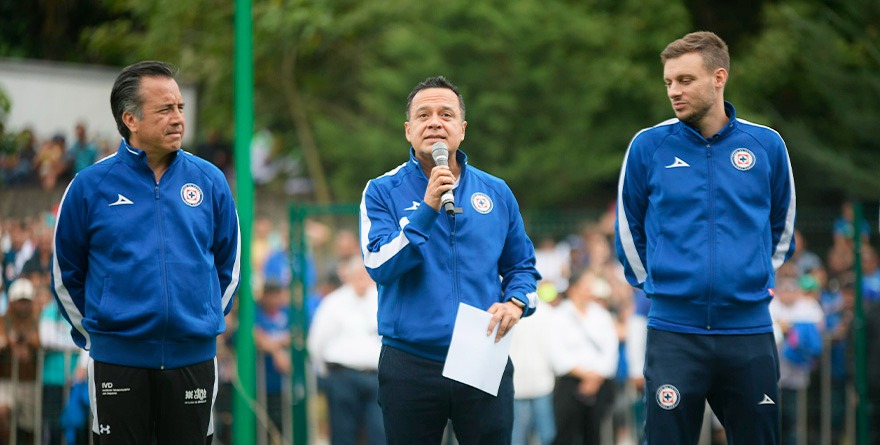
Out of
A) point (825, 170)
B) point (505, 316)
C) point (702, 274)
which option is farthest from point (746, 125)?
point (825, 170)

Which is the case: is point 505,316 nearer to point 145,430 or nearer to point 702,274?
point 702,274

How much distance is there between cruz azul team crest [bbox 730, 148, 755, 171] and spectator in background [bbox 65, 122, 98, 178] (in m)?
5.35

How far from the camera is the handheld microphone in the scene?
5.01 m

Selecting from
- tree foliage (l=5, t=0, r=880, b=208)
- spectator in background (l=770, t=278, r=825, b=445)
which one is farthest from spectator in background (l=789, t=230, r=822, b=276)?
tree foliage (l=5, t=0, r=880, b=208)

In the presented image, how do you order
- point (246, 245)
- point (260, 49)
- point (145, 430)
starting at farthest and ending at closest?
point (260, 49) → point (246, 245) → point (145, 430)

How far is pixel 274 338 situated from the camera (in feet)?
39.6

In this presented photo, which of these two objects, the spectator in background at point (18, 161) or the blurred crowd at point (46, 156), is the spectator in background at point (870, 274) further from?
the spectator in background at point (18, 161)

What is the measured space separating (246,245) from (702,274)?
12.6 ft

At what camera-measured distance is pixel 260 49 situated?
17141 millimetres

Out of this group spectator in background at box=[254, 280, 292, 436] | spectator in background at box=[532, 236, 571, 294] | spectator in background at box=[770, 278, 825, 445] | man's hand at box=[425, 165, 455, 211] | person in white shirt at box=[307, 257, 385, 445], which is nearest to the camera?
man's hand at box=[425, 165, 455, 211]

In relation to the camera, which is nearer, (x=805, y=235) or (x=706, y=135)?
(x=706, y=135)

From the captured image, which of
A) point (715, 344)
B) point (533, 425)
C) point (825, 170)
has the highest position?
point (825, 170)

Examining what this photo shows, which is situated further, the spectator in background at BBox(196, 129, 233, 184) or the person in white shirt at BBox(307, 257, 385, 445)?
the person in white shirt at BBox(307, 257, 385, 445)

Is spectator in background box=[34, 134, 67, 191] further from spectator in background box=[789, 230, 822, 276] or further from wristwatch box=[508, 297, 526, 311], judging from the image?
spectator in background box=[789, 230, 822, 276]
